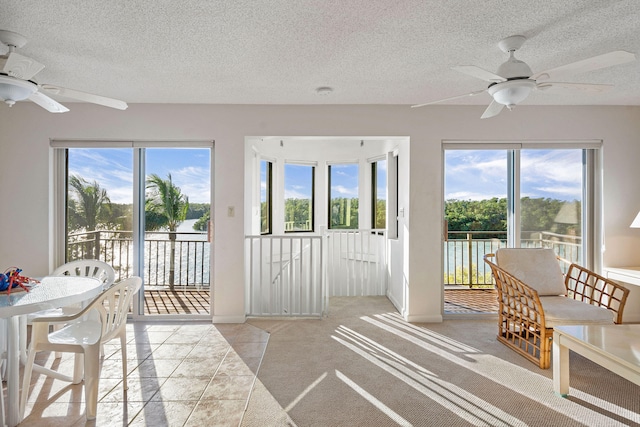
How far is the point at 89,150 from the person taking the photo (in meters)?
3.75

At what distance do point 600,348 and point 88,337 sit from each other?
312 centimetres

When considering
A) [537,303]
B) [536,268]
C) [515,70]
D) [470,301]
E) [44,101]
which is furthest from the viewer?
[470,301]

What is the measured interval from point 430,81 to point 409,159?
0.91 metres

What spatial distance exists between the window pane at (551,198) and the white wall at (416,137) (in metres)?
0.23

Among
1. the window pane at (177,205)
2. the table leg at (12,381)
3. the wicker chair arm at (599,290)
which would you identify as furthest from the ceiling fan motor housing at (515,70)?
the table leg at (12,381)

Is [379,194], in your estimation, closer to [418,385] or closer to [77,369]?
[418,385]

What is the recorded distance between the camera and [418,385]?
2.39m

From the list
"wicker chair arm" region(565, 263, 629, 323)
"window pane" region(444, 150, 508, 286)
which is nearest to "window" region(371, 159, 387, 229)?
"window pane" region(444, 150, 508, 286)

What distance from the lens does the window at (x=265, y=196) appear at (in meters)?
5.15

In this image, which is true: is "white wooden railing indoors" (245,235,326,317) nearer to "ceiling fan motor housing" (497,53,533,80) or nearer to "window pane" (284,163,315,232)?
"window pane" (284,163,315,232)

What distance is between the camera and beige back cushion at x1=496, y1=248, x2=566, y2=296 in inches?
126

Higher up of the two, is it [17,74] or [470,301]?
[17,74]

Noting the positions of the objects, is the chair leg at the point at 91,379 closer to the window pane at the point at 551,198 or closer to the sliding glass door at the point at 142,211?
the sliding glass door at the point at 142,211

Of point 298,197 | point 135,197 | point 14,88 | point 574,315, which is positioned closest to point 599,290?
point 574,315
